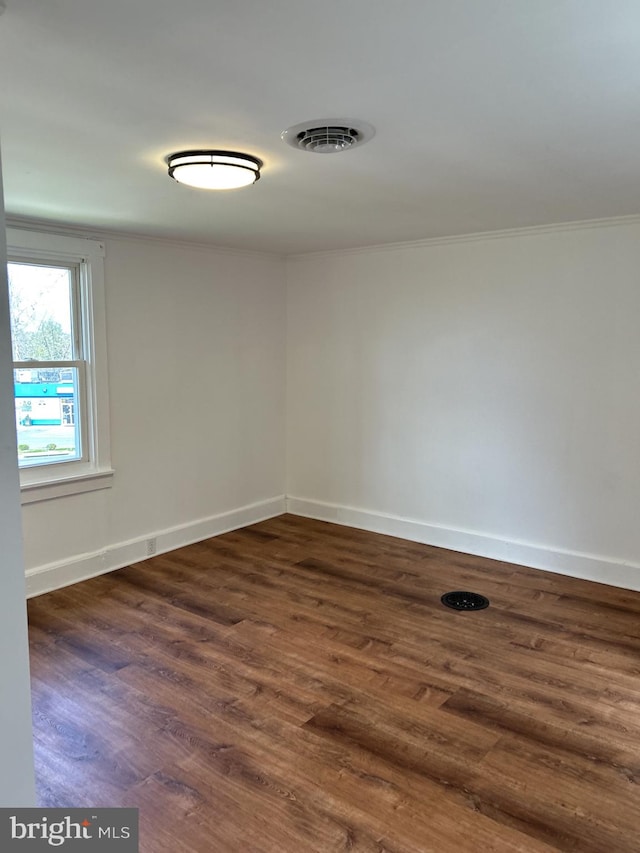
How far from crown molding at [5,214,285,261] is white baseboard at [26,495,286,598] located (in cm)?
211

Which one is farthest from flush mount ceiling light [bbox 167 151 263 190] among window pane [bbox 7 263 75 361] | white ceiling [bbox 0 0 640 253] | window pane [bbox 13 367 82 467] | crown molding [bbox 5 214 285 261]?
window pane [bbox 13 367 82 467]

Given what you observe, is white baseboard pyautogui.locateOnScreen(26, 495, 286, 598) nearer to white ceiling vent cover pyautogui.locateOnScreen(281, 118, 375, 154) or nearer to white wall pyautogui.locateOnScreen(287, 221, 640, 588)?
white wall pyautogui.locateOnScreen(287, 221, 640, 588)

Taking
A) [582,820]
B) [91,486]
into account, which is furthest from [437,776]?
[91,486]

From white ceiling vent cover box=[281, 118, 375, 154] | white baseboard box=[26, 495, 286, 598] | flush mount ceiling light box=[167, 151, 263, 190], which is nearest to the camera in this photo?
white ceiling vent cover box=[281, 118, 375, 154]

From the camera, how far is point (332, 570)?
13.9 ft

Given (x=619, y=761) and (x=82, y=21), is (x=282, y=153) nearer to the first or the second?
(x=82, y=21)

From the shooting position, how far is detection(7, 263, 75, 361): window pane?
12.2ft

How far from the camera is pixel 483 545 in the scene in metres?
4.50

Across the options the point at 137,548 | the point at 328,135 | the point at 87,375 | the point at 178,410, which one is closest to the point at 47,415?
the point at 87,375

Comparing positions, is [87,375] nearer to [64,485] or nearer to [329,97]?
[64,485]

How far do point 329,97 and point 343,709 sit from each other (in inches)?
93.4

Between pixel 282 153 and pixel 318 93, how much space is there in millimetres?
567

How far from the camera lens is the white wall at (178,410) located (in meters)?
4.09

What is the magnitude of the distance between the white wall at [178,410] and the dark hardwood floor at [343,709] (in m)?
0.40
